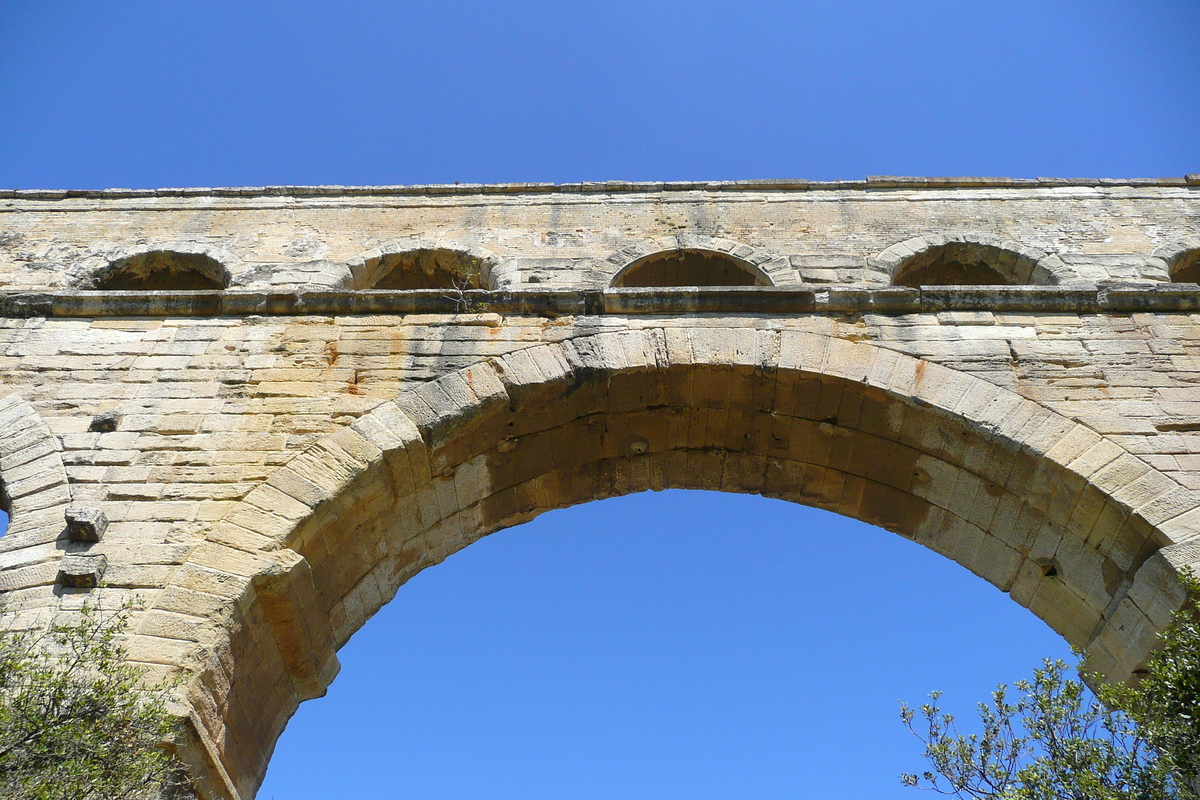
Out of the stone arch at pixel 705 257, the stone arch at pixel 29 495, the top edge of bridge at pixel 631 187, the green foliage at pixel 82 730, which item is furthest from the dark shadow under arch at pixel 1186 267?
the stone arch at pixel 29 495

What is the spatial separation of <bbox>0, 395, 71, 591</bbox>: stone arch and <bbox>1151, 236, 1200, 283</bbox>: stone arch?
784cm

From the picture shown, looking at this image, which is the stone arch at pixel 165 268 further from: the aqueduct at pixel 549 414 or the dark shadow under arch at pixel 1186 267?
the dark shadow under arch at pixel 1186 267

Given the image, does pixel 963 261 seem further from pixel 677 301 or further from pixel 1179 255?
pixel 677 301

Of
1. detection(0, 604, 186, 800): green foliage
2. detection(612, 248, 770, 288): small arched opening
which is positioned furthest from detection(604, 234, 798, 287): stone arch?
detection(0, 604, 186, 800): green foliage

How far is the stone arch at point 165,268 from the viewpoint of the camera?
310 inches

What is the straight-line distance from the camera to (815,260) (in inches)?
298

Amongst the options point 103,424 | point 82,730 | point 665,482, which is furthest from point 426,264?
point 82,730

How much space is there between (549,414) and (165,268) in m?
3.95

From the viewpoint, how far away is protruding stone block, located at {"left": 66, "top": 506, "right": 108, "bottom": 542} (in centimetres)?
504

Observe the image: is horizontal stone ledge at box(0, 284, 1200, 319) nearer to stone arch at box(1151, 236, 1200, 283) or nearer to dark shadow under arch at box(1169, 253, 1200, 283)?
stone arch at box(1151, 236, 1200, 283)

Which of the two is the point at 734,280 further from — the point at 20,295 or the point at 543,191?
the point at 20,295

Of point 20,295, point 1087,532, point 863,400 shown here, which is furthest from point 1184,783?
point 20,295

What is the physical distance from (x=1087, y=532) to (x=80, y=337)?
6522mm

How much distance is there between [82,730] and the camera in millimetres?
3713
